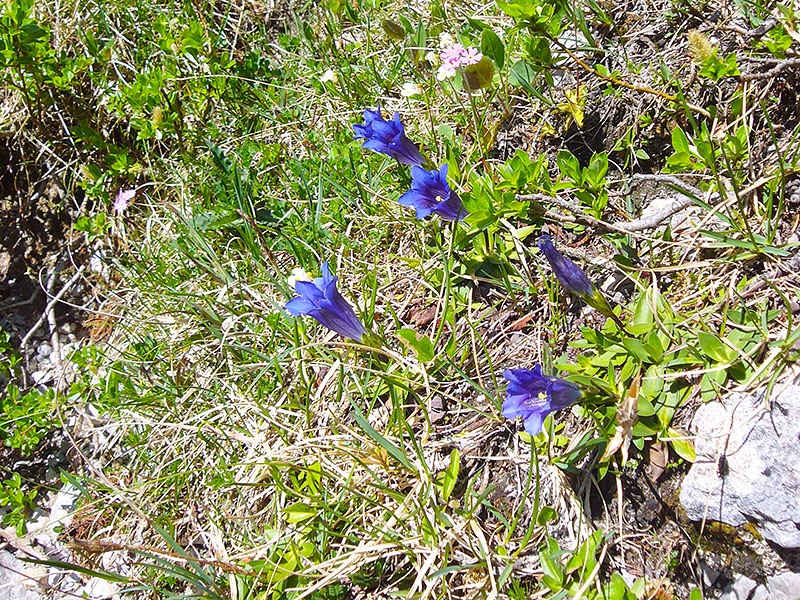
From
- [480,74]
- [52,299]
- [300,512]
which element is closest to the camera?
[300,512]

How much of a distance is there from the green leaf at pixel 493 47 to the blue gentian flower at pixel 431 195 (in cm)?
63

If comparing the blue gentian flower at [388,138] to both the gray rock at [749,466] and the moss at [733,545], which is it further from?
the moss at [733,545]

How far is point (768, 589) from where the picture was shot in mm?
1624

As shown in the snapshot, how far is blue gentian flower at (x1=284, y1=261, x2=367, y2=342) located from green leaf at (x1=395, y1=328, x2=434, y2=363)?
0.19 meters

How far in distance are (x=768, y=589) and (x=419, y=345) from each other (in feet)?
3.90

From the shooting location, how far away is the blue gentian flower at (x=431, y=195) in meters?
2.18

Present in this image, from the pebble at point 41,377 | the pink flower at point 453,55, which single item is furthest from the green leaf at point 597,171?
the pebble at point 41,377

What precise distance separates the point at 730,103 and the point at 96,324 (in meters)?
3.02

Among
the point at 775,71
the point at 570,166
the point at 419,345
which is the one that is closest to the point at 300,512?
the point at 419,345

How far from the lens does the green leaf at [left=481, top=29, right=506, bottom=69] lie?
250 centimetres

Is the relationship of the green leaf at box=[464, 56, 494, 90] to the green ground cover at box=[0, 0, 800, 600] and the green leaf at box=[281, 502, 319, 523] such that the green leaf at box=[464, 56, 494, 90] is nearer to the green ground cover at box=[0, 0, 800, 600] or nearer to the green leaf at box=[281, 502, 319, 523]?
the green ground cover at box=[0, 0, 800, 600]

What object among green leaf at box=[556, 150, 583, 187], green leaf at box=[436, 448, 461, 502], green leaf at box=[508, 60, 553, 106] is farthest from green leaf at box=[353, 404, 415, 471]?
green leaf at box=[508, 60, 553, 106]

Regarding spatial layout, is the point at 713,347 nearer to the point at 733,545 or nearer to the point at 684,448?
the point at 684,448

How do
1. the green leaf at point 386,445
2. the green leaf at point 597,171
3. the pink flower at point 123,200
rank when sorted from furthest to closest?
the pink flower at point 123,200, the green leaf at point 597,171, the green leaf at point 386,445
